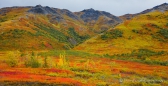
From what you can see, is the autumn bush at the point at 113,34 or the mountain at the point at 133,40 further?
the autumn bush at the point at 113,34

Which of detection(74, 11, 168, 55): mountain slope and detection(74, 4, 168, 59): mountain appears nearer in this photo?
detection(74, 4, 168, 59): mountain

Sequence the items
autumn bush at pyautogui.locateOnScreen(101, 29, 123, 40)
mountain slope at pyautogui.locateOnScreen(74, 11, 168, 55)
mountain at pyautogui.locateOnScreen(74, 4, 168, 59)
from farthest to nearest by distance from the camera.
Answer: autumn bush at pyautogui.locateOnScreen(101, 29, 123, 40) < mountain slope at pyautogui.locateOnScreen(74, 11, 168, 55) < mountain at pyautogui.locateOnScreen(74, 4, 168, 59)

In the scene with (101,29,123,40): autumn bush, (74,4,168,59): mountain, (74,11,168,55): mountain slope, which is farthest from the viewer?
(101,29,123,40): autumn bush

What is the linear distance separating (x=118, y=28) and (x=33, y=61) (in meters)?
115

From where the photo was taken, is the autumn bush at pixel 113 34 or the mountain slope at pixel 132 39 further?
Result: the autumn bush at pixel 113 34

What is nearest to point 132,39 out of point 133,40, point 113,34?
point 133,40

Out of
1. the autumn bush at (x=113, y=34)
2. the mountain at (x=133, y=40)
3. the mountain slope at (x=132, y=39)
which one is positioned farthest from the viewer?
the autumn bush at (x=113, y=34)

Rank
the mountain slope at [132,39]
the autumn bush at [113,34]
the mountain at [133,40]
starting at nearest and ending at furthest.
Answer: the mountain at [133,40], the mountain slope at [132,39], the autumn bush at [113,34]

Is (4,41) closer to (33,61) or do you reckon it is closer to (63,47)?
(63,47)

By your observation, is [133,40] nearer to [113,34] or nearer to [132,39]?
[132,39]

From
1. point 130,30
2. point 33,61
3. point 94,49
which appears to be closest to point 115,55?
point 94,49

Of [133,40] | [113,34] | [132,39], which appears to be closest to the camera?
[133,40]

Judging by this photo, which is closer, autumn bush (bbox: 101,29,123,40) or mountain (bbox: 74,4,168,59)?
mountain (bbox: 74,4,168,59)

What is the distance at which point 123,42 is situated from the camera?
15138cm
